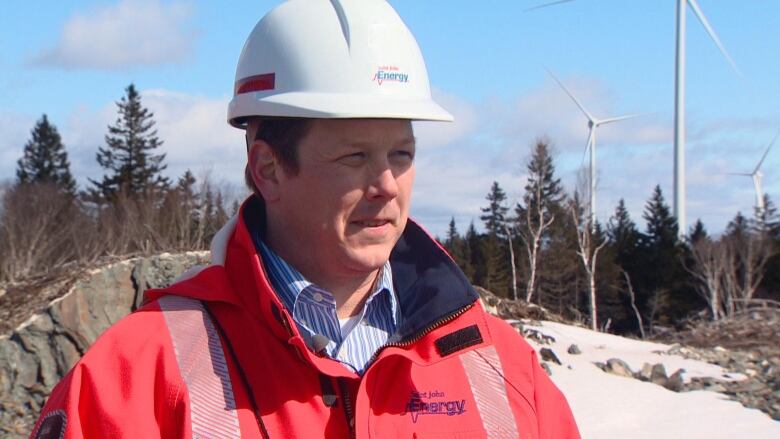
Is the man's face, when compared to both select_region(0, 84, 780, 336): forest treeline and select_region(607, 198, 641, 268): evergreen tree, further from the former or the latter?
select_region(607, 198, 641, 268): evergreen tree

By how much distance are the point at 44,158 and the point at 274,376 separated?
70364 millimetres

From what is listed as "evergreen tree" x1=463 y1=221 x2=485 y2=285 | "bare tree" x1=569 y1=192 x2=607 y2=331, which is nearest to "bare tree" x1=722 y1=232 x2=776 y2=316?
"bare tree" x1=569 y1=192 x2=607 y2=331

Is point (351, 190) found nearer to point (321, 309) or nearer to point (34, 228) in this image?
point (321, 309)

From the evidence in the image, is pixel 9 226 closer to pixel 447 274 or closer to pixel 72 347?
pixel 72 347

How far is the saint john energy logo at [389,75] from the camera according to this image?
247cm

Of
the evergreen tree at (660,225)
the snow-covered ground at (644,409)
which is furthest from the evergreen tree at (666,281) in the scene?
the snow-covered ground at (644,409)

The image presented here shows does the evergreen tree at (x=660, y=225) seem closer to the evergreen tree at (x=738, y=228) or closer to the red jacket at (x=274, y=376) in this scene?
the evergreen tree at (x=738, y=228)

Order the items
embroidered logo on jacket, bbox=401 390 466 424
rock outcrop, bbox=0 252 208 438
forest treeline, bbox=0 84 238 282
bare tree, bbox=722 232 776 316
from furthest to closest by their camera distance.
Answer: bare tree, bbox=722 232 776 316 → forest treeline, bbox=0 84 238 282 → rock outcrop, bbox=0 252 208 438 → embroidered logo on jacket, bbox=401 390 466 424

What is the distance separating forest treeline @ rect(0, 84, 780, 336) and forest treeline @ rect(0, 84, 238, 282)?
0.10 metres

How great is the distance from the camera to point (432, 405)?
7.85ft

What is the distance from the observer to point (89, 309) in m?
9.52

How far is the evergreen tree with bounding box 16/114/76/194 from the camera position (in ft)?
220

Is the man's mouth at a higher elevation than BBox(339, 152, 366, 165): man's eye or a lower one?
lower

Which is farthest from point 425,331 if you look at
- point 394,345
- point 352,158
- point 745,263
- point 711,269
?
point 745,263
